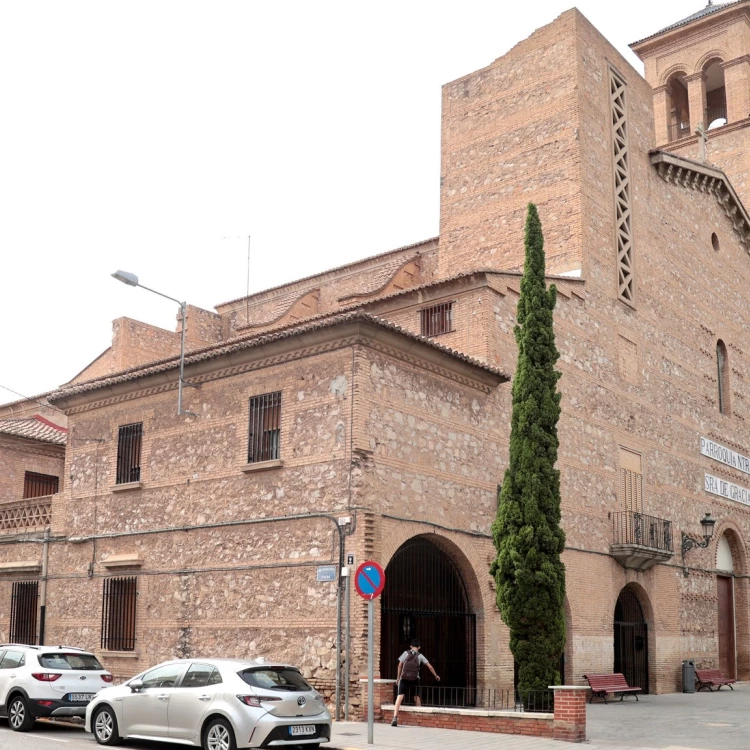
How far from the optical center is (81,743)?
512 inches

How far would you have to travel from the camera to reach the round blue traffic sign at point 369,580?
13102 millimetres

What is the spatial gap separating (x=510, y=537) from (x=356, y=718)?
3.65 meters

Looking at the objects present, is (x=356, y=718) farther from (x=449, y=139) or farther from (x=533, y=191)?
(x=449, y=139)

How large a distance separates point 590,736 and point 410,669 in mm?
2804

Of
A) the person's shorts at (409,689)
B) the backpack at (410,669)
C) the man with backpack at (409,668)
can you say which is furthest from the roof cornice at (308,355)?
the person's shorts at (409,689)

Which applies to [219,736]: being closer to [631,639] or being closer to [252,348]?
[252,348]

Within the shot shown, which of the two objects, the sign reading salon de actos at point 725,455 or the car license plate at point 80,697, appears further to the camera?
the sign reading salon de actos at point 725,455

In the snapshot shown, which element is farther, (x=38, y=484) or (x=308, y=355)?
(x=38, y=484)

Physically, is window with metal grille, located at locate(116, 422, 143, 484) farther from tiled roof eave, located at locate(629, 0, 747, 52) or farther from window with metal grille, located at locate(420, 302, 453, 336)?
tiled roof eave, located at locate(629, 0, 747, 52)

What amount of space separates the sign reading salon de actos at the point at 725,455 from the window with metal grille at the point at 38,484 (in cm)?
1755

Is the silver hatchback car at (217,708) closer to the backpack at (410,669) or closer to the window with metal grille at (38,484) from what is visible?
the backpack at (410,669)

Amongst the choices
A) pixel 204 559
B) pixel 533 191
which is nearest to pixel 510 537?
pixel 204 559

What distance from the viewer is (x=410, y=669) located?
49.3 ft

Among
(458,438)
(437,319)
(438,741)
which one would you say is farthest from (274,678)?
(437,319)
